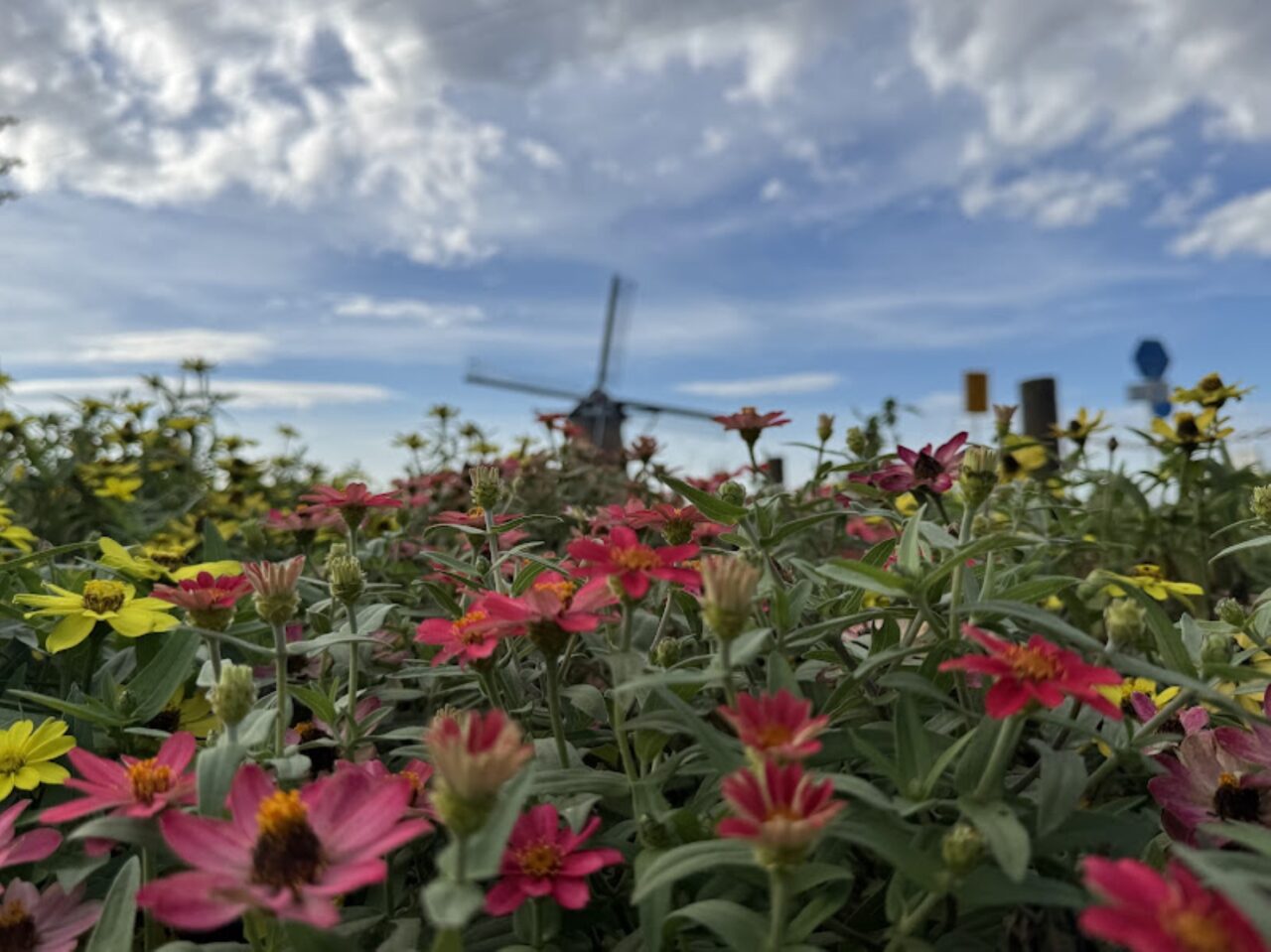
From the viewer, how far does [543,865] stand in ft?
2.33

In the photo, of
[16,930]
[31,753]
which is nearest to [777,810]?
[16,930]

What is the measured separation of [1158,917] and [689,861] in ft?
0.91

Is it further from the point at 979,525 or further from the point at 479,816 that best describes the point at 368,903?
the point at 979,525

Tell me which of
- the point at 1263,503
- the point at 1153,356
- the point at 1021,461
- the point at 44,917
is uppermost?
the point at 1153,356

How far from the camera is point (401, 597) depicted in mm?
1678

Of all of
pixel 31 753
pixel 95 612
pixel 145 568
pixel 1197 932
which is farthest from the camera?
pixel 145 568

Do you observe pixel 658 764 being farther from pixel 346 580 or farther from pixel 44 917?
pixel 44 917

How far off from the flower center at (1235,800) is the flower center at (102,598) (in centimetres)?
121

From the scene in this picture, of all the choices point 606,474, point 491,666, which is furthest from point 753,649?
point 606,474

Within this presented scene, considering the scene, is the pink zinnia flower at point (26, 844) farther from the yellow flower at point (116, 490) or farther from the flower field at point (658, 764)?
the yellow flower at point (116, 490)

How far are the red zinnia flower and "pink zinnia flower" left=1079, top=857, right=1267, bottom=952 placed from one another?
101 cm

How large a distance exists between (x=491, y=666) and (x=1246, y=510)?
2415 millimetres

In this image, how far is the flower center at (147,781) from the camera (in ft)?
2.46

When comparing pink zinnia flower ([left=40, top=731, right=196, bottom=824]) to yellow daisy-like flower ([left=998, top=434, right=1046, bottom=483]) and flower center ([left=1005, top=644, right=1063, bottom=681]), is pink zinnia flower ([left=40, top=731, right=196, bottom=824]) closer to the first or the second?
flower center ([left=1005, top=644, right=1063, bottom=681])
